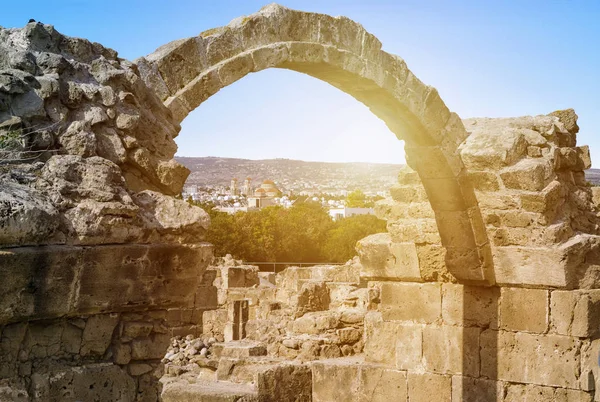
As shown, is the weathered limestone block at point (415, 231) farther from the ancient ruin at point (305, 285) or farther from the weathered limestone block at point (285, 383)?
the weathered limestone block at point (285, 383)

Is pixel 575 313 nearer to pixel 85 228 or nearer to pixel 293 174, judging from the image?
pixel 85 228

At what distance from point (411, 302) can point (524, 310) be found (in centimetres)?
114

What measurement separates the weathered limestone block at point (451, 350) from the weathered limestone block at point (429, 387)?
3.0 inches

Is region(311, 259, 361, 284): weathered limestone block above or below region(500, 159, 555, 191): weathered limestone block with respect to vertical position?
below

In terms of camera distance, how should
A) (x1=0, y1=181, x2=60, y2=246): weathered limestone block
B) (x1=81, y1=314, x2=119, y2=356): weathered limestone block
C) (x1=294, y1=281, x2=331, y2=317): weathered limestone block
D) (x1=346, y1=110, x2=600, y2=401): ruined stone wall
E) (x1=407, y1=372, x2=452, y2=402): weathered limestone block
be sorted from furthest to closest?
(x1=294, y1=281, x2=331, y2=317): weathered limestone block, (x1=407, y1=372, x2=452, y2=402): weathered limestone block, (x1=346, y1=110, x2=600, y2=401): ruined stone wall, (x1=81, y1=314, x2=119, y2=356): weathered limestone block, (x1=0, y1=181, x2=60, y2=246): weathered limestone block

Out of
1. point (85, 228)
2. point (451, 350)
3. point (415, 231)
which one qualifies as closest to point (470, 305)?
point (451, 350)

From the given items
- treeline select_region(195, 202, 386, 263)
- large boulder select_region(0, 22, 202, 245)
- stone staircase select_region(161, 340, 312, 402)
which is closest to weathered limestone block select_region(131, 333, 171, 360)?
large boulder select_region(0, 22, 202, 245)

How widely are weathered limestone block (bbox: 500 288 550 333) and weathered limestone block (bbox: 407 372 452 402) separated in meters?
0.81

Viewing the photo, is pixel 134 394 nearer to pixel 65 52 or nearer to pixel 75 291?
pixel 75 291

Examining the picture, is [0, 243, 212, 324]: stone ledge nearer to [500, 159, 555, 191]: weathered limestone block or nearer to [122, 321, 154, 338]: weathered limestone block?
[122, 321, 154, 338]: weathered limestone block

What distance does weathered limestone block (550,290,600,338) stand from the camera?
6918 millimetres

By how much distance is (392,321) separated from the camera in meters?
8.02

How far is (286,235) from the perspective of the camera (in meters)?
44.3

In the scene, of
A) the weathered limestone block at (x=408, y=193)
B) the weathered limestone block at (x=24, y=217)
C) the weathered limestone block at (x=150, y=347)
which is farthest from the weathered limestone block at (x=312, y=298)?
the weathered limestone block at (x=24, y=217)
